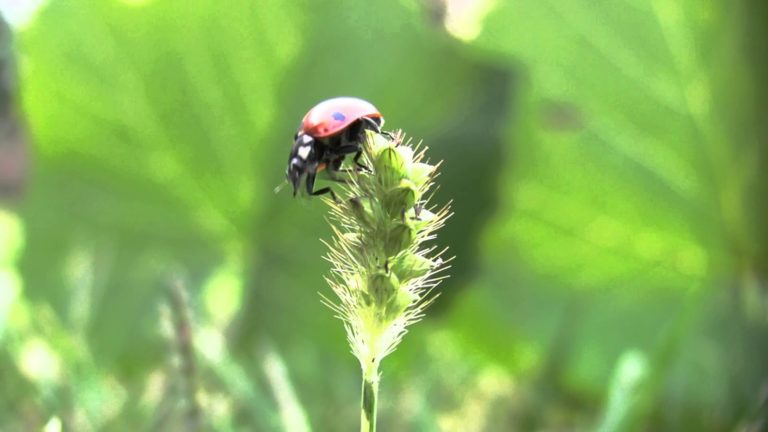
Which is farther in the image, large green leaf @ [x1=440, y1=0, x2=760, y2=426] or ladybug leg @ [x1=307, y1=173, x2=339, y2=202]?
large green leaf @ [x1=440, y1=0, x2=760, y2=426]

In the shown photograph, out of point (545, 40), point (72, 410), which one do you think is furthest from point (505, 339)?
Answer: point (72, 410)

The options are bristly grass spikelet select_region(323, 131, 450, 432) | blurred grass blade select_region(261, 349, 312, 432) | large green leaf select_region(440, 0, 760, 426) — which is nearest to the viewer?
bristly grass spikelet select_region(323, 131, 450, 432)

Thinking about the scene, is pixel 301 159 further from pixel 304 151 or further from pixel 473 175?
pixel 473 175

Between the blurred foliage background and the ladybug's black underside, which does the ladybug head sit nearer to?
the ladybug's black underside

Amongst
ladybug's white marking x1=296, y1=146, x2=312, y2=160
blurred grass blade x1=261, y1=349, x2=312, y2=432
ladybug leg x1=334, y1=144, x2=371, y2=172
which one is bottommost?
blurred grass blade x1=261, y1=349, x2=312, y2=432

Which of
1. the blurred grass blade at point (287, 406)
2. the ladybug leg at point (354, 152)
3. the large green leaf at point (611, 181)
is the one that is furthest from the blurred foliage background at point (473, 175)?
the ladybug leg at point (354, 152)


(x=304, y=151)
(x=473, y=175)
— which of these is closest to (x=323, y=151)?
(x=304, y=151)

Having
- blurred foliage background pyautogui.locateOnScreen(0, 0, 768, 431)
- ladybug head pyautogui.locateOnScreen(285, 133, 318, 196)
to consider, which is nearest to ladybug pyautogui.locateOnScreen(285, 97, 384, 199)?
ladybug head pyautogui.locateOnScreen(285, 133, 318, 196)

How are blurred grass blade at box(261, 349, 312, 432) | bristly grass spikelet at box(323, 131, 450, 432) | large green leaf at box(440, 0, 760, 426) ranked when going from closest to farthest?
bristly grass spikelet at box(323, 131, 450, 432), blurred grass blade at box(261, 349, 312, 432), large green leaf at box(440, 0, 760, 426)
